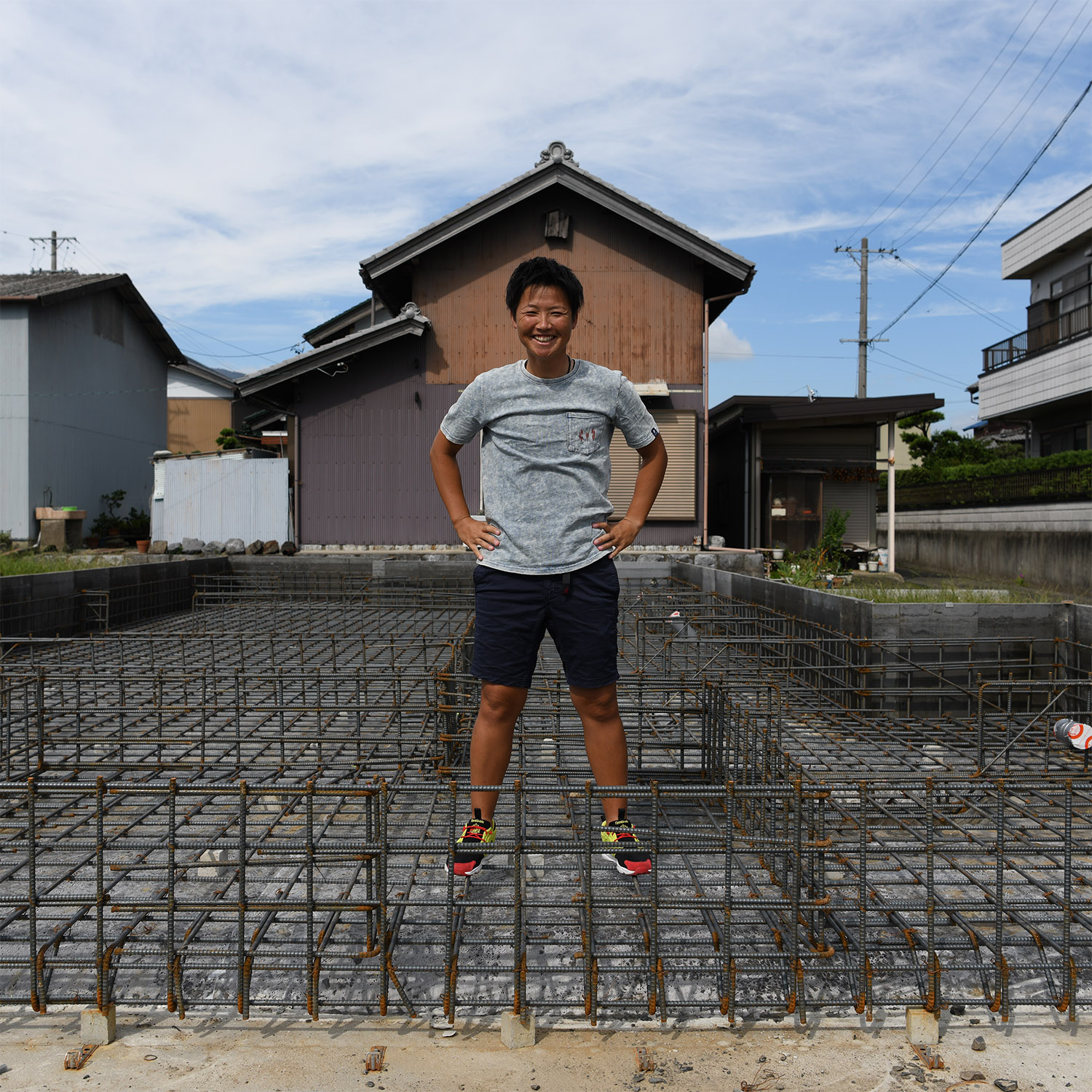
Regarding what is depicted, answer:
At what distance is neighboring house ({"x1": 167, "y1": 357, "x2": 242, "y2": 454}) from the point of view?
2564cm

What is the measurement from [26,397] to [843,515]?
536 inches

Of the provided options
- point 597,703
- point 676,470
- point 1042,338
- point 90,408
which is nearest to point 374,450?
point 676,470

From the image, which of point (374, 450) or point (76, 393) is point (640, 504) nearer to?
point (374, 450)

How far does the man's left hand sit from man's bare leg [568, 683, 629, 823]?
40 centimetres

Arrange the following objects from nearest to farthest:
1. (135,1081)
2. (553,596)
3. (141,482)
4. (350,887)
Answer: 1. (135,1081)
2. (350,887)
3. (553,596)
4. (141,482)

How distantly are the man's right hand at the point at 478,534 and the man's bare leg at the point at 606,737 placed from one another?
0.49m

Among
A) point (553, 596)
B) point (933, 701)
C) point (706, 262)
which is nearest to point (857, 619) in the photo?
point (933, 701)

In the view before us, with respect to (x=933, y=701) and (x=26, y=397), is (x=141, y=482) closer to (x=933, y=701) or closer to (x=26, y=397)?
(x=26, y=397)

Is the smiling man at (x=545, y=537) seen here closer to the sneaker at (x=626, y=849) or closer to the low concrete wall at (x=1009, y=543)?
the sneaker at (x=626, y=849)

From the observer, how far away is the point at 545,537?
8.34 ft

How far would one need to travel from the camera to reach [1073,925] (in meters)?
2.38

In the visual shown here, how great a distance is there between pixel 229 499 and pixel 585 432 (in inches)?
442

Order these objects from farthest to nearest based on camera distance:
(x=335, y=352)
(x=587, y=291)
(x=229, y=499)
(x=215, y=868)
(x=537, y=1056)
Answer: (x=229, y=499), (x=587, y=291), (x=335, y=352), (x=215, y=868), (x=537, y=1056)

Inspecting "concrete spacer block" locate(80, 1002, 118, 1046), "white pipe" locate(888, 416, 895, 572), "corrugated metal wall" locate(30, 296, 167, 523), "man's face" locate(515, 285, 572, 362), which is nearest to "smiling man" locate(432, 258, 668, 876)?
"man's face" locate(515, 285, 572, 362)
